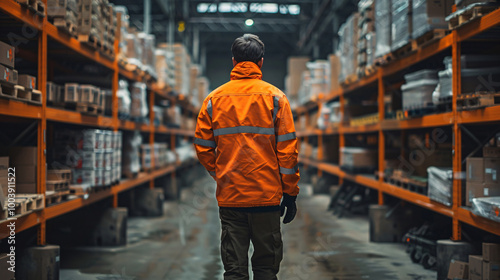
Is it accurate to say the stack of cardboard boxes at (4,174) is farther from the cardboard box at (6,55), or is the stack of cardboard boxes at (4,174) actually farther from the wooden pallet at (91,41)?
the wooden pallet at (91,41)

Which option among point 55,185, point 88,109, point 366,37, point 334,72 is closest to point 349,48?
point 366,37

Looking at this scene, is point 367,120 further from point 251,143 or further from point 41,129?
point 41,129

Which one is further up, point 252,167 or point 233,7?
→ point 233,7

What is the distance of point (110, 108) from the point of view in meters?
6.19

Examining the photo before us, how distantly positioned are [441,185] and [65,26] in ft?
13.8

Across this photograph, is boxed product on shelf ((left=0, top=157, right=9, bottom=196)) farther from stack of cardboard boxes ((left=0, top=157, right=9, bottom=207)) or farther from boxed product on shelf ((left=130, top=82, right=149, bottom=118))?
boxed product on shelf ((left=130, top=82, right=149, bottom=118))

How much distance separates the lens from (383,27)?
6031 millimetres

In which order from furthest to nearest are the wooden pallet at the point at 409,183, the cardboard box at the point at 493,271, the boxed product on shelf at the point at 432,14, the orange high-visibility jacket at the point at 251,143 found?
the wooden pallet at the point at 409,183 < the boxed product on shelf at the point at 432,14 < the cardboard box at the point at 493,271 < the orange high-visibility jacket at the point at 251,143

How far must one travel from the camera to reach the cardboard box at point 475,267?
11.9 ft

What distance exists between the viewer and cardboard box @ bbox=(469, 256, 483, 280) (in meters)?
3.64

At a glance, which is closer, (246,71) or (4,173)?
(246,71)

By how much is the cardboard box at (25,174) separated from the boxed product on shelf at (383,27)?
460cm

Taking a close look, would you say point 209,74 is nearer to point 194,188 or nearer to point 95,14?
point 194,188

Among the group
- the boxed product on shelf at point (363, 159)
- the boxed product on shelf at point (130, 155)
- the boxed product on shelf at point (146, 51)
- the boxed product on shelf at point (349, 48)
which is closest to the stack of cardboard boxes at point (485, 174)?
the boxed product on shelf at point (363, 159)
